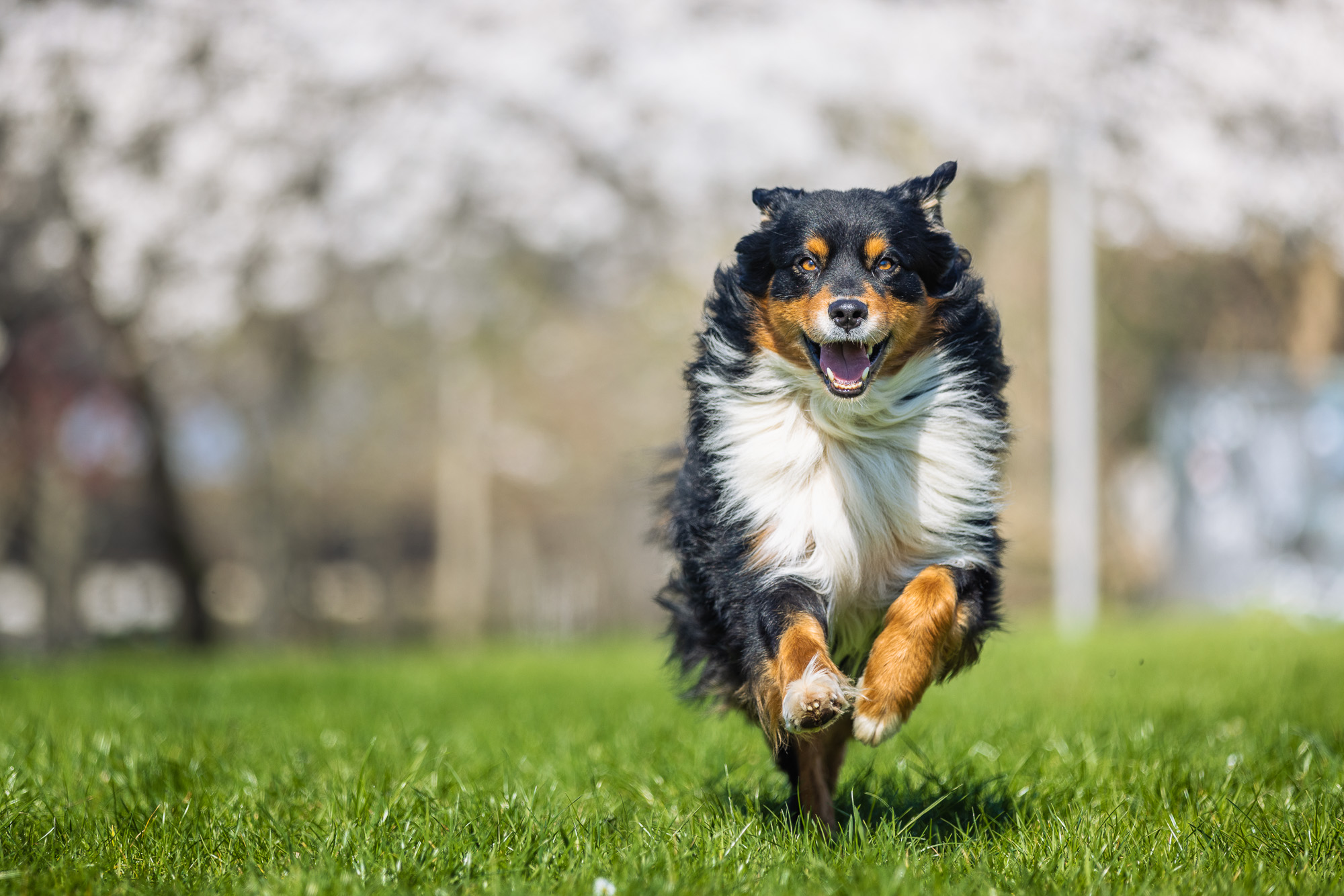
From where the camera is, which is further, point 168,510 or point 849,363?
point 168,510

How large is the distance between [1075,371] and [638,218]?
7.18m

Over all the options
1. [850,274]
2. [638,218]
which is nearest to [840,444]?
[850,274]

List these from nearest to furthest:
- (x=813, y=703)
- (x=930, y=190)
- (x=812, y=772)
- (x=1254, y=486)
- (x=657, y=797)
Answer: (x=813, y=703)
(x=812, y=772)
(x=930, y=190)
(x=657, y=797)
(x=1254, y=486)

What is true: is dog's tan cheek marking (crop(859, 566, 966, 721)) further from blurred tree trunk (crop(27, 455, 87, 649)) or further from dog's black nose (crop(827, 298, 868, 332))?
blurred tree trunk (crop(27, 455, 87, 649))

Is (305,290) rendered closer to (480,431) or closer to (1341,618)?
(480,431)

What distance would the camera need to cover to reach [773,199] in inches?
149

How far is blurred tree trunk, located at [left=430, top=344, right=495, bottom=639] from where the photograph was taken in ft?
86.8

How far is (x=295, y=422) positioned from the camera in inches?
798

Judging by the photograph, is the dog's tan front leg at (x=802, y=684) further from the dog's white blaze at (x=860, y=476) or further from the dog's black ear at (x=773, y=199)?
the dog's black ear at (x=773, y=199)

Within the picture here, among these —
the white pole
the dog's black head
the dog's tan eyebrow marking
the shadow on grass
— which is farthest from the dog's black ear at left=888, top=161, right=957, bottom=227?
the white pole

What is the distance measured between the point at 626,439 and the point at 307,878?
77.4ft

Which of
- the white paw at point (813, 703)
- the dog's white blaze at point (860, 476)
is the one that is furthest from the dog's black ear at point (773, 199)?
the white paw at point (813, 703)

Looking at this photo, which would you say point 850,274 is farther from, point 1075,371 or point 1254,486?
point 1254,486

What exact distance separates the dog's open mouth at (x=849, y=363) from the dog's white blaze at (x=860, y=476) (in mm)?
108
